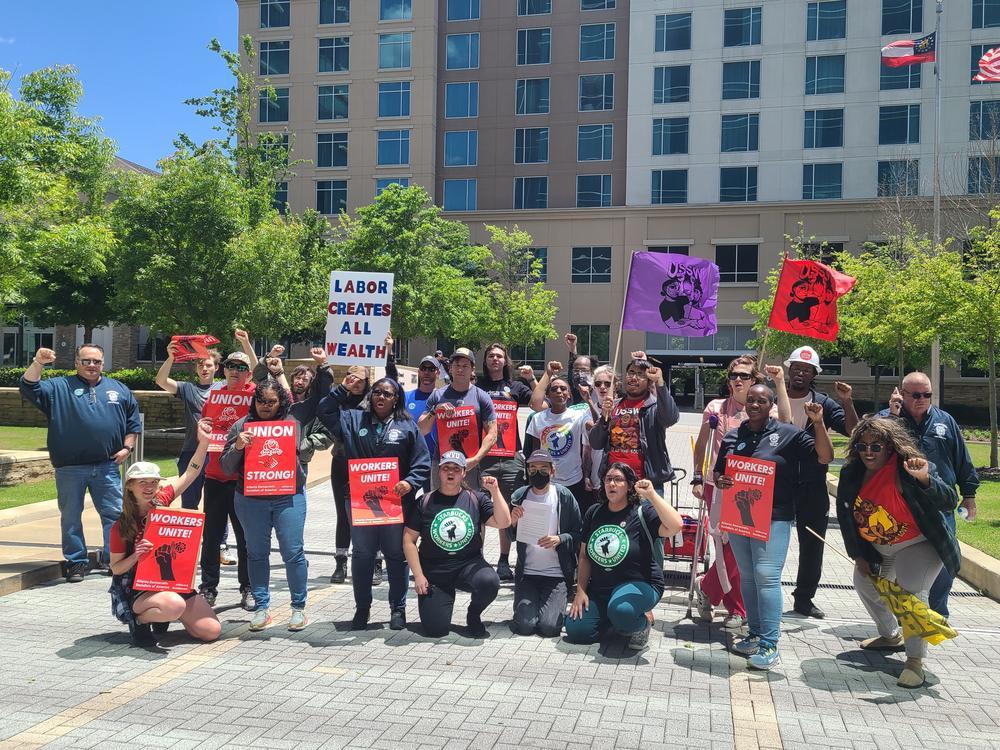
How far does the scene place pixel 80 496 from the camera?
813 cm

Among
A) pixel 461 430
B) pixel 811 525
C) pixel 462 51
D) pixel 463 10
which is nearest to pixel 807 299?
pixel 811 525

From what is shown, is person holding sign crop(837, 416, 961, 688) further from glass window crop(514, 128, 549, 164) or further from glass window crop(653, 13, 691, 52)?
glass window crop(653, 13, 691, 52)

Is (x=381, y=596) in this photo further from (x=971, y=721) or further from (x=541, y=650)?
(x=971, y=721)

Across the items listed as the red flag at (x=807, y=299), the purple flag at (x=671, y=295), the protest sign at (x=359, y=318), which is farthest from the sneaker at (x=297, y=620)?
the red flag at (x=807, y=299)

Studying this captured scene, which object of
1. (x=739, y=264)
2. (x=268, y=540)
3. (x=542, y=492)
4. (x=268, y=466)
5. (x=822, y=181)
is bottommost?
(x=268, y=540)

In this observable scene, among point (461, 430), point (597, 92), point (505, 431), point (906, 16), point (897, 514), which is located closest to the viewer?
point (897, 514)

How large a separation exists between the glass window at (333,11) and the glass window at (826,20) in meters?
24.0

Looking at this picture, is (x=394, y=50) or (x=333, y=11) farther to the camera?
(x=333, y=11)

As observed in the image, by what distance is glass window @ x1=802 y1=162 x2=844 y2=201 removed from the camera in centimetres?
4281

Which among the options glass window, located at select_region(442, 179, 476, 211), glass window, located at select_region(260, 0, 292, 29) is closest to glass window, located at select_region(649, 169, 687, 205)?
glass window, located at select_region(442, 179, 476, 211)

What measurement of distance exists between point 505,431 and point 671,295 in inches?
104

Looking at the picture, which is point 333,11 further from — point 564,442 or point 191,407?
point 564,442

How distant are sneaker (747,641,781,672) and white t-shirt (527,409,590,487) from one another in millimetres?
2346

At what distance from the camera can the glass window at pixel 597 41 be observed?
46375 millimetres
